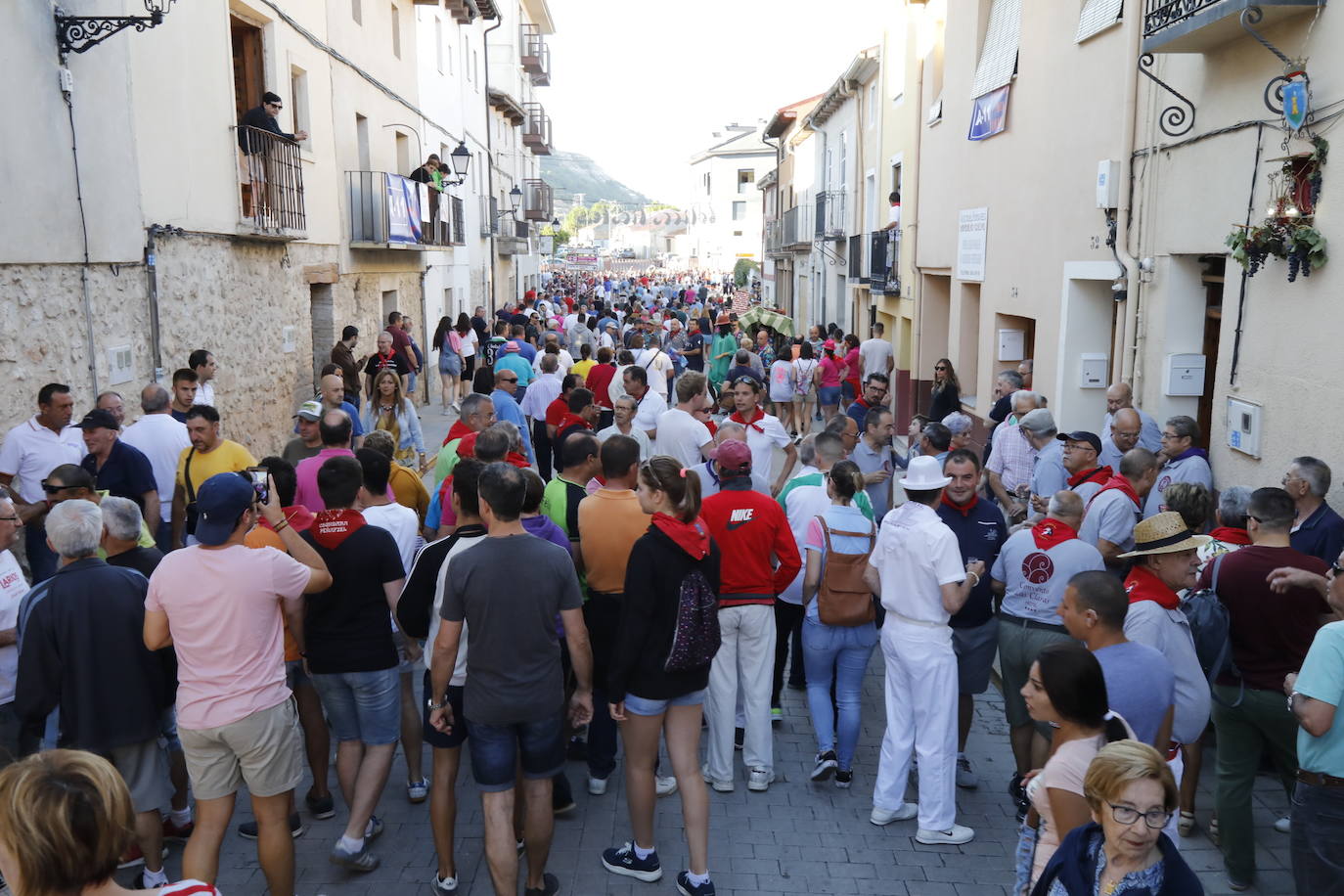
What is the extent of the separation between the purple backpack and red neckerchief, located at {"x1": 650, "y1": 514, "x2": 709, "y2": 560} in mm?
96

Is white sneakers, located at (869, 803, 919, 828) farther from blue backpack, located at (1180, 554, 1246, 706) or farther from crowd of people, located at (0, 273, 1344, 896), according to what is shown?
blue backpack, located at (1180, 554, 1246, 706)

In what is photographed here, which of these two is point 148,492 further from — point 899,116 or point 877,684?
point 899,116

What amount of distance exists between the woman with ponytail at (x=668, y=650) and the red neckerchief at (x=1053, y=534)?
1.58 m

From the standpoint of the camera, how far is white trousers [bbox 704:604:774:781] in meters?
5.25

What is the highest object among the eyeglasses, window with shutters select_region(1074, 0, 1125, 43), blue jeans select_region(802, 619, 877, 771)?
window with shutters select_region(1074, 0, 1125, 43)

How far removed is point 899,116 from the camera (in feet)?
59.8

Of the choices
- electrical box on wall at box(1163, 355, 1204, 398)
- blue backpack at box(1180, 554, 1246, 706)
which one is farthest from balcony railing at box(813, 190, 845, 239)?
blue backpack at box(1180, 554, 1246, 706)

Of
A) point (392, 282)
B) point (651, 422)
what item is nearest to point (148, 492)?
point (651, 422)

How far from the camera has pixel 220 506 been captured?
12.8ft

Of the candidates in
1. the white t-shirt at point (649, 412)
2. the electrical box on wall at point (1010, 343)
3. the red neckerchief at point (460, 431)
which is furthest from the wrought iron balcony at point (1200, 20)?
the red neckerchief at point (460, 431)

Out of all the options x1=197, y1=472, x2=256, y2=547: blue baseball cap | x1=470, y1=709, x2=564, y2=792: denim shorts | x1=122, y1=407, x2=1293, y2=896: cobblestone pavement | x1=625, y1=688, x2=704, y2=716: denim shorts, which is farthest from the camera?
x1=122, y1=407, x2=1293, y2=896: cobblestone pavement

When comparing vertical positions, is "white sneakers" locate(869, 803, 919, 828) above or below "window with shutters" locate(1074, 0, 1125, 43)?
below

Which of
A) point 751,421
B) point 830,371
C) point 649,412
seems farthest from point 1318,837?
point 830,371

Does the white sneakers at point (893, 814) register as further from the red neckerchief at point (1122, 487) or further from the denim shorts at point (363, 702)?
the denim shorts at point (363, 702)
